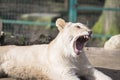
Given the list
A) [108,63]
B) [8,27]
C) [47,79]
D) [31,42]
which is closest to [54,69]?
[47,79]

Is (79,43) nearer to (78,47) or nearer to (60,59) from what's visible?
(78,47)

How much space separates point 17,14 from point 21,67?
19.5 feet

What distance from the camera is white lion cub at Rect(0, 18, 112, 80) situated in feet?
22.9

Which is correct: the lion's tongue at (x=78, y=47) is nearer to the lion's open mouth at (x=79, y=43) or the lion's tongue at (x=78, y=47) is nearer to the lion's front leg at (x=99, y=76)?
the lion's open mouth at (x=79, y=43)

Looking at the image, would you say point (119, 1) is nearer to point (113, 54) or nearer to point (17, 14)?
point (17, 14)

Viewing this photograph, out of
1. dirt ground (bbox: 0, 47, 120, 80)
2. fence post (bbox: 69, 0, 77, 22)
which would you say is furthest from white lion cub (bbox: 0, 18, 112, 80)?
fence post (bbox: 69, 0, 77, 22)

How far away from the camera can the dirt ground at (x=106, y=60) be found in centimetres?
812

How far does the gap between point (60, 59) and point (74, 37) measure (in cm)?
40

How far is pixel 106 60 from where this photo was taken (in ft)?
29.5

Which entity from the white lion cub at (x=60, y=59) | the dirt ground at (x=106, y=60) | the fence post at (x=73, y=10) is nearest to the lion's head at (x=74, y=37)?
the white lion cub at (x=60, y=59)

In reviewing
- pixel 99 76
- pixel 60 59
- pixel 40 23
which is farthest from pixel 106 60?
pixel 40 23

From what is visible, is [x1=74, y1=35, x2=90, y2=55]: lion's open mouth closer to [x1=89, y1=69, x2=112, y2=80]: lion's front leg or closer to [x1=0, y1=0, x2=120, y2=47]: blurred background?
[x1=89, y1=69, x2=112, y2=80]: lion's front leg

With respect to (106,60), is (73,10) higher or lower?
higher

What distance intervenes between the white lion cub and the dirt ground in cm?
86
